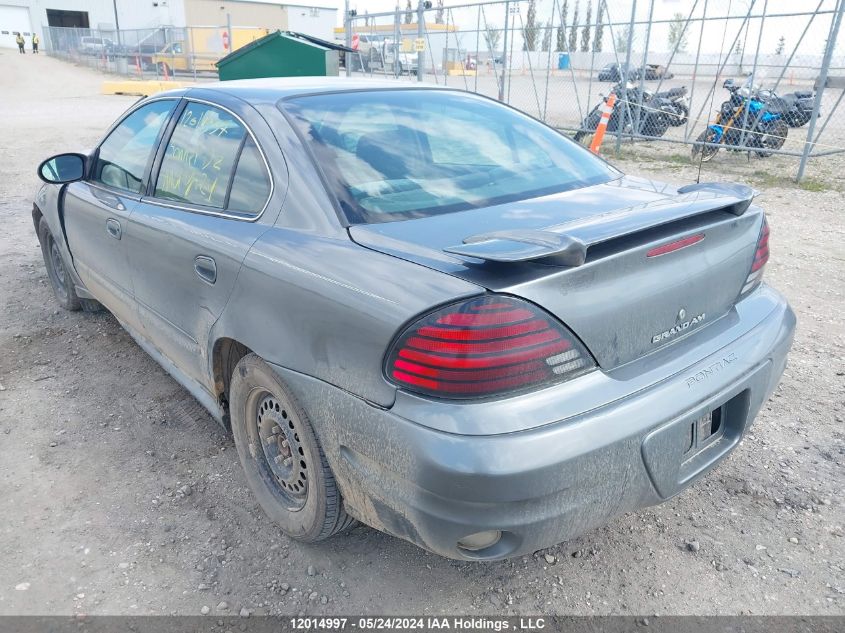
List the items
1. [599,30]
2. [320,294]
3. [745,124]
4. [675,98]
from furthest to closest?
[675,98] → [599,30] → [745,124] → [320,294]

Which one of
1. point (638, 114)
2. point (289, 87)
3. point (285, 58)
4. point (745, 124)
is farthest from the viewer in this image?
point (638, 114)

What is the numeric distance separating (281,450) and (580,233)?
1.41 m

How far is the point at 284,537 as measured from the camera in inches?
104

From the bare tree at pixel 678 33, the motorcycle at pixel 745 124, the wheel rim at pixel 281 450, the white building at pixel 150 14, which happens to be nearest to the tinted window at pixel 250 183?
the wheel rim at pixel 281 450

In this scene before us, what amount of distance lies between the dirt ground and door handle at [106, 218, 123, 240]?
0.91 m

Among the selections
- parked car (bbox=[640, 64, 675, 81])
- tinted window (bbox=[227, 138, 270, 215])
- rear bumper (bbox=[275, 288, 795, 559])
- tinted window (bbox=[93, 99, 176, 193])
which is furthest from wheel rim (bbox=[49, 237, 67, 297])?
parked car (bbox=[640, 64, 675, 81])

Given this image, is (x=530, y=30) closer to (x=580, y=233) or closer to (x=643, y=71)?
(x=643, y=71)

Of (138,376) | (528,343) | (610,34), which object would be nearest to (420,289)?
(528,343)

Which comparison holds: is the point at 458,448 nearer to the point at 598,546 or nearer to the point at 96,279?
the point at 598,546

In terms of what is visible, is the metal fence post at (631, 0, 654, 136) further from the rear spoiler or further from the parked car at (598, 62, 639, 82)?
the rear spoiler

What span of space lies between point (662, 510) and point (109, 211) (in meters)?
3.00

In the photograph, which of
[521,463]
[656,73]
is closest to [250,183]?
[521,463]

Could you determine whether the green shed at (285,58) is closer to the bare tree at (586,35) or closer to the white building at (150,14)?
the bare tree at (586,35)

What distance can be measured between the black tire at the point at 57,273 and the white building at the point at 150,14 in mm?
53499
